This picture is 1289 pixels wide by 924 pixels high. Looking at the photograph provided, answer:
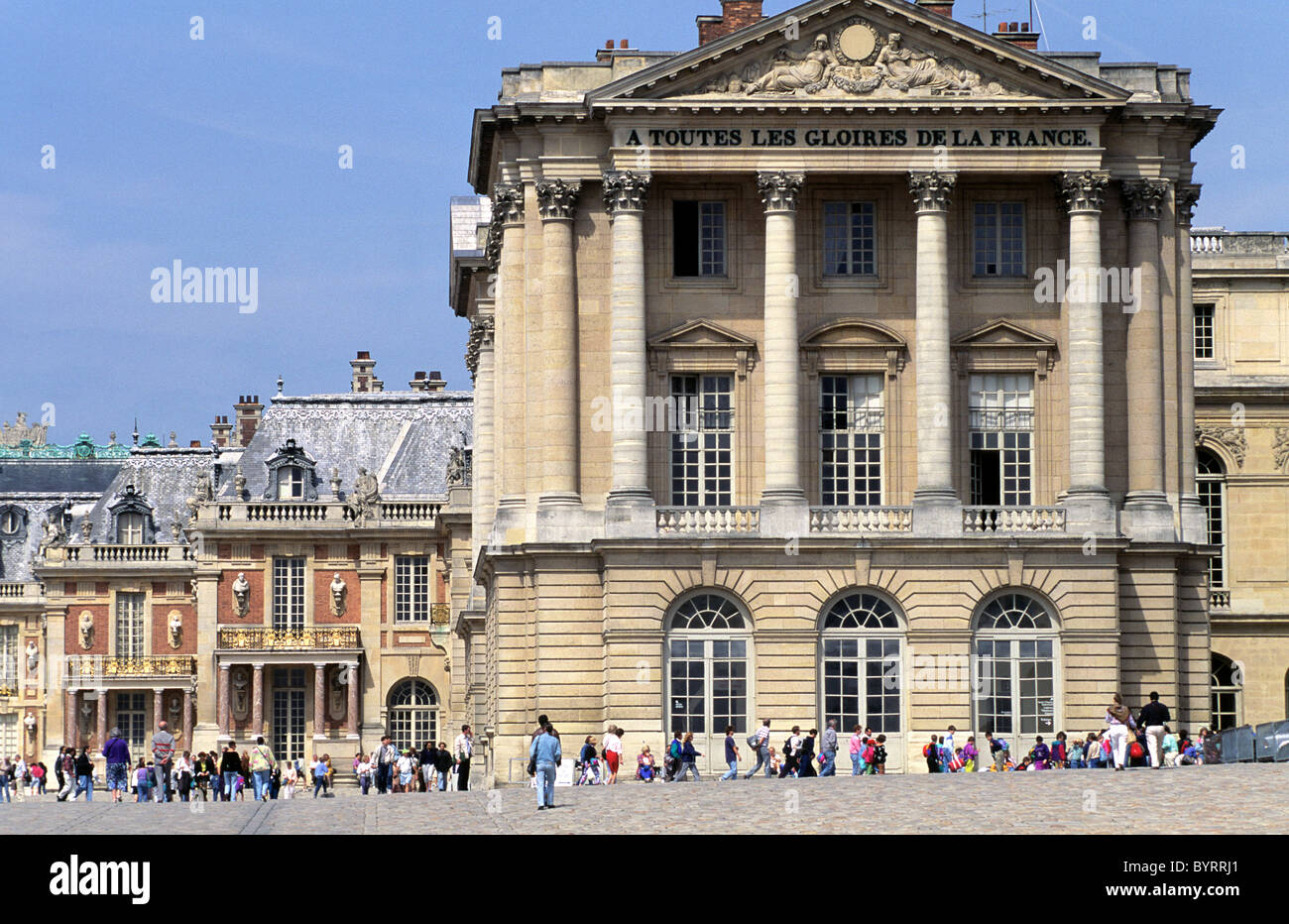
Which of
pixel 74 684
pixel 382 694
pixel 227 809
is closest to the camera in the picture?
pixel 227 809

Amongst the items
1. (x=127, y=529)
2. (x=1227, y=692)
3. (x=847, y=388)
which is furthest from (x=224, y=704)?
(x=847, y=388)

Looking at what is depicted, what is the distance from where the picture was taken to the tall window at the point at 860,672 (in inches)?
2392

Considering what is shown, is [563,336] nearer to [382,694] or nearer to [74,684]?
[382,694]

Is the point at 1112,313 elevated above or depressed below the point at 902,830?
above

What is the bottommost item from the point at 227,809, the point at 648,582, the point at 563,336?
the point at 227,809

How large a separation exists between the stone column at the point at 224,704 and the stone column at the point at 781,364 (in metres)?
35.5

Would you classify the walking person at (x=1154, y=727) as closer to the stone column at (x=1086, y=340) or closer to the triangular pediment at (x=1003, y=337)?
the stone column at (x=1086, y=340)

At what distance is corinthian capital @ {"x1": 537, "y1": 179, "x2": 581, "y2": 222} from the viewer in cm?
6197

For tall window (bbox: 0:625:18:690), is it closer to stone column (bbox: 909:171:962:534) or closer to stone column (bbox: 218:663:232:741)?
stone column (bbox: 218:663:232:741)

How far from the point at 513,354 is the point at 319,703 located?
3092 centimetres

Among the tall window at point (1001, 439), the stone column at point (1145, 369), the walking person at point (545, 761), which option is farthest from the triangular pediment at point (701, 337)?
the walking person at point (545, 761)
